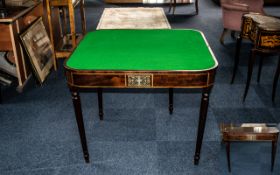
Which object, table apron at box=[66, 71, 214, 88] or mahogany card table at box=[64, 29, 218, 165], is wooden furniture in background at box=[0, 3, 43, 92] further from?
table apron at box=[66, 71, 214, 88]

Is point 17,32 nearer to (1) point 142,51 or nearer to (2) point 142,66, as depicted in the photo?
(1) point 142,51

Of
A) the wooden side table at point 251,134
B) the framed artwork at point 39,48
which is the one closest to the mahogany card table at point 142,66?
the wooden side table at point 251,134

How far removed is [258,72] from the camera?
4.71m

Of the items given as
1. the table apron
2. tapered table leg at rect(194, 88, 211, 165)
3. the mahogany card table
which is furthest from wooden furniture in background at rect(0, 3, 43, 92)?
tapered table leg at rect(194, 88, 211, 165)

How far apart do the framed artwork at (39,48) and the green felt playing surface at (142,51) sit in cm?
153

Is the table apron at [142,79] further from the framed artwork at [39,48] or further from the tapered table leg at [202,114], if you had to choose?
the framed artwork at [39,48]

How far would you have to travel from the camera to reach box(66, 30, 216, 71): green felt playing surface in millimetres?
2451

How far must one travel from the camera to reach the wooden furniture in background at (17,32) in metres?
4.02

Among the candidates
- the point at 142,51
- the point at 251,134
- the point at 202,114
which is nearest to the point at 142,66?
the point at 142,51

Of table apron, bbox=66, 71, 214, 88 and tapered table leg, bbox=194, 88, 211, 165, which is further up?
table apron, bbox=66, 71, 214, 88

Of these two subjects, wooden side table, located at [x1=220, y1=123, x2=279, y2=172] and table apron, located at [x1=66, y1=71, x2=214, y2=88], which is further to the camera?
wooden side table, located at [x1=220, y1=123, x2=279, y2=172]

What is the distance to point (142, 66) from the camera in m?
2.43

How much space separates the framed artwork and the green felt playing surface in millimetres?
1532

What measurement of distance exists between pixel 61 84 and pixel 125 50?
2178 mm
